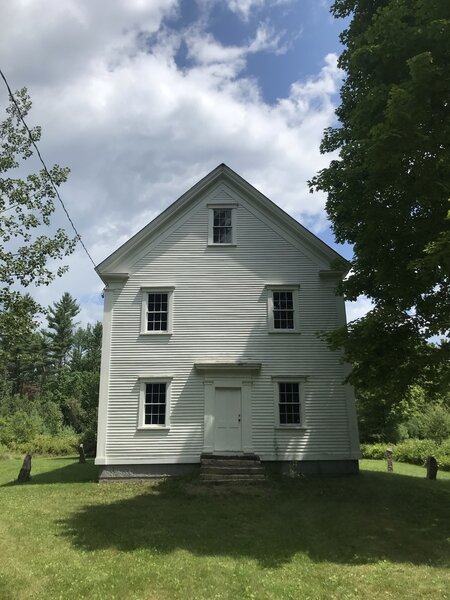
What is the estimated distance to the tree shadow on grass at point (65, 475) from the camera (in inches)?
662

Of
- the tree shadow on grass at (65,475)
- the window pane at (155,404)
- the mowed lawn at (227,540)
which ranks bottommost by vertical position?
the mowed lawn at (227,540)

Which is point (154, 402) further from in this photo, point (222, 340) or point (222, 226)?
point (222, 226)

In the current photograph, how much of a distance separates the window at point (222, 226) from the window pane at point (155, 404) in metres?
5.92

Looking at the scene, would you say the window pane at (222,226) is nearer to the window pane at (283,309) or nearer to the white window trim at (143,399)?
the window pane at (283,309)

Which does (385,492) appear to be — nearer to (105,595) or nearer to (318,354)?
(318,354)

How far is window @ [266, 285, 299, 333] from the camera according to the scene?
17.8 m

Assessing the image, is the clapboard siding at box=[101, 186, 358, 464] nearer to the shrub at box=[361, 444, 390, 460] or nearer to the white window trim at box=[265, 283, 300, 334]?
the white window trim at box=[265, 283, 300, 334]

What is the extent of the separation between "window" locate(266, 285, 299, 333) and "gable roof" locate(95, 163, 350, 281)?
6.34 ft

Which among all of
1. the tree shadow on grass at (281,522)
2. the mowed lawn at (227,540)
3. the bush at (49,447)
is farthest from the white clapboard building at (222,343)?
the bush at (49,447)

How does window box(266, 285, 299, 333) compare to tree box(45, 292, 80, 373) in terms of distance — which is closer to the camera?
window box(266, 285, 299, 333)

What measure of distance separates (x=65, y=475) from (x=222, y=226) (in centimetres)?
1147

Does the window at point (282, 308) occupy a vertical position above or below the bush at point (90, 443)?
above

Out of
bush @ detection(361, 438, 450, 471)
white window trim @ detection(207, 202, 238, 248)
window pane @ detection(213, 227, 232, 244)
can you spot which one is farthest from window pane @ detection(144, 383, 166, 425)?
bush @ detection(361, 438, 450, 471)

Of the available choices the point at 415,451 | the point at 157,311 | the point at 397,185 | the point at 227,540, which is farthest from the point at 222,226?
the point at 415,451
